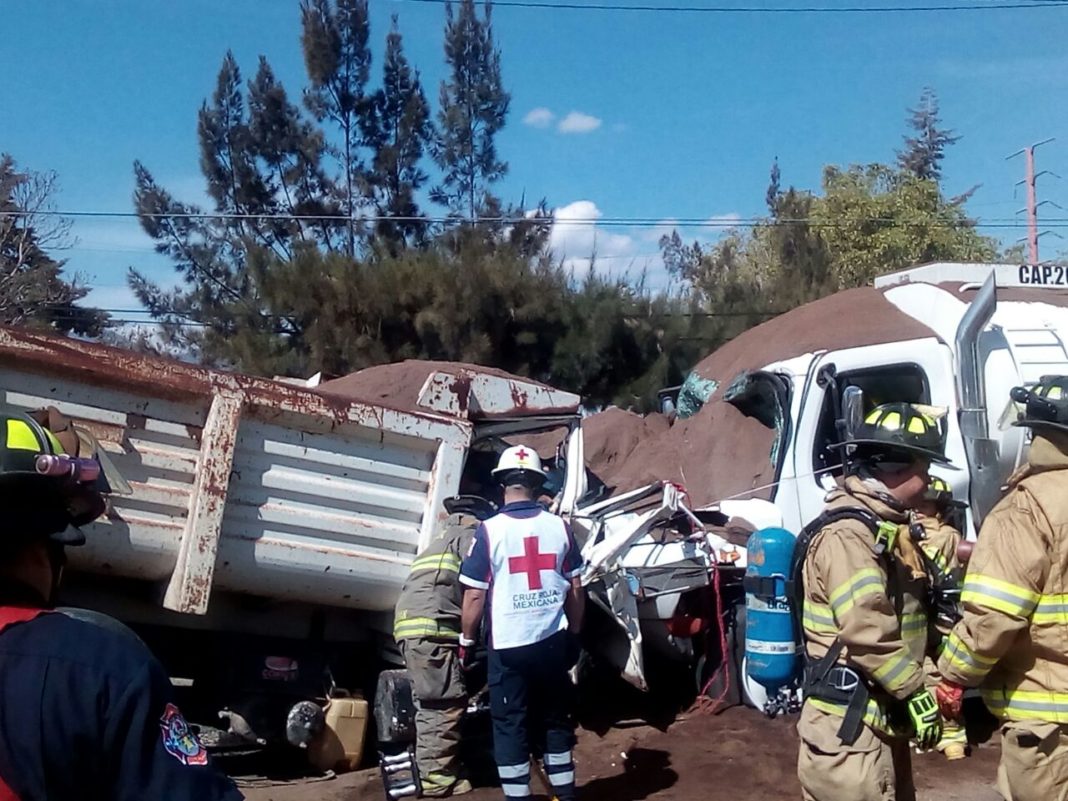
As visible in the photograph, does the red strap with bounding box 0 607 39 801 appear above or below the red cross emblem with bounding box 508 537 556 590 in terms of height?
above

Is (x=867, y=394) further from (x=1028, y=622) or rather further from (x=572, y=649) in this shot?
(x=1028, y=622)

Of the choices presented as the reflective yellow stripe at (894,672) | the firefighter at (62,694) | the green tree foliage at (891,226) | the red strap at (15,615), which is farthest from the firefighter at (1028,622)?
the green tree foliage at (891,226)

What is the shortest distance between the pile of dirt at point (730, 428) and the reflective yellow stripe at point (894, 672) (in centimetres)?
435

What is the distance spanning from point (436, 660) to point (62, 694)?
4825 mm

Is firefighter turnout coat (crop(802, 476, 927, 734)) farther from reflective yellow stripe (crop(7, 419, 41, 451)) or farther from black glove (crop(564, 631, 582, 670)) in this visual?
reflective yellow stripe (crop(7, 419, 41, 451))

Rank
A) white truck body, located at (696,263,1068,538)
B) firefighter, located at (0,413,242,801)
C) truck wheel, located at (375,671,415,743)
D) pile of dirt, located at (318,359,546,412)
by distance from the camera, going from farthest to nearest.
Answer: white truck body, located at (696,263,1068,538) < pile of dirt, located at (318,359,546,412) < truck wheel, located at (375,671,415,743) < firefighter, located at (0,413,242,801)

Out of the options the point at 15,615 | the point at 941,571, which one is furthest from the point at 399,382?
the point at 15,615

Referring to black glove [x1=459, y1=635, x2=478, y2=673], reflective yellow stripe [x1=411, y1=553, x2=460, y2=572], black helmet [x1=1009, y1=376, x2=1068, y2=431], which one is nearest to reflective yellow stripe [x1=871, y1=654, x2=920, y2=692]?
black helmet [x1=1009, y1=376, x2=1068, y2=431]

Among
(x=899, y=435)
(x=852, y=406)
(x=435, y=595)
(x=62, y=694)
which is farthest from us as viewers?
(x=852, y=406)

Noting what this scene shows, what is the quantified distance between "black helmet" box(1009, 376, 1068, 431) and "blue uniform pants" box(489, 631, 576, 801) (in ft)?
9.43

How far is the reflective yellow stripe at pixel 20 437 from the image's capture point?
177cm

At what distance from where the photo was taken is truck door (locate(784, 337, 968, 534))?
7676 mm

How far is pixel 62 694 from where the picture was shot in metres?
1.61

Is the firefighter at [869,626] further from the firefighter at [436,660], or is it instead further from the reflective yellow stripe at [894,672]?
the firefighter at [436,660]
